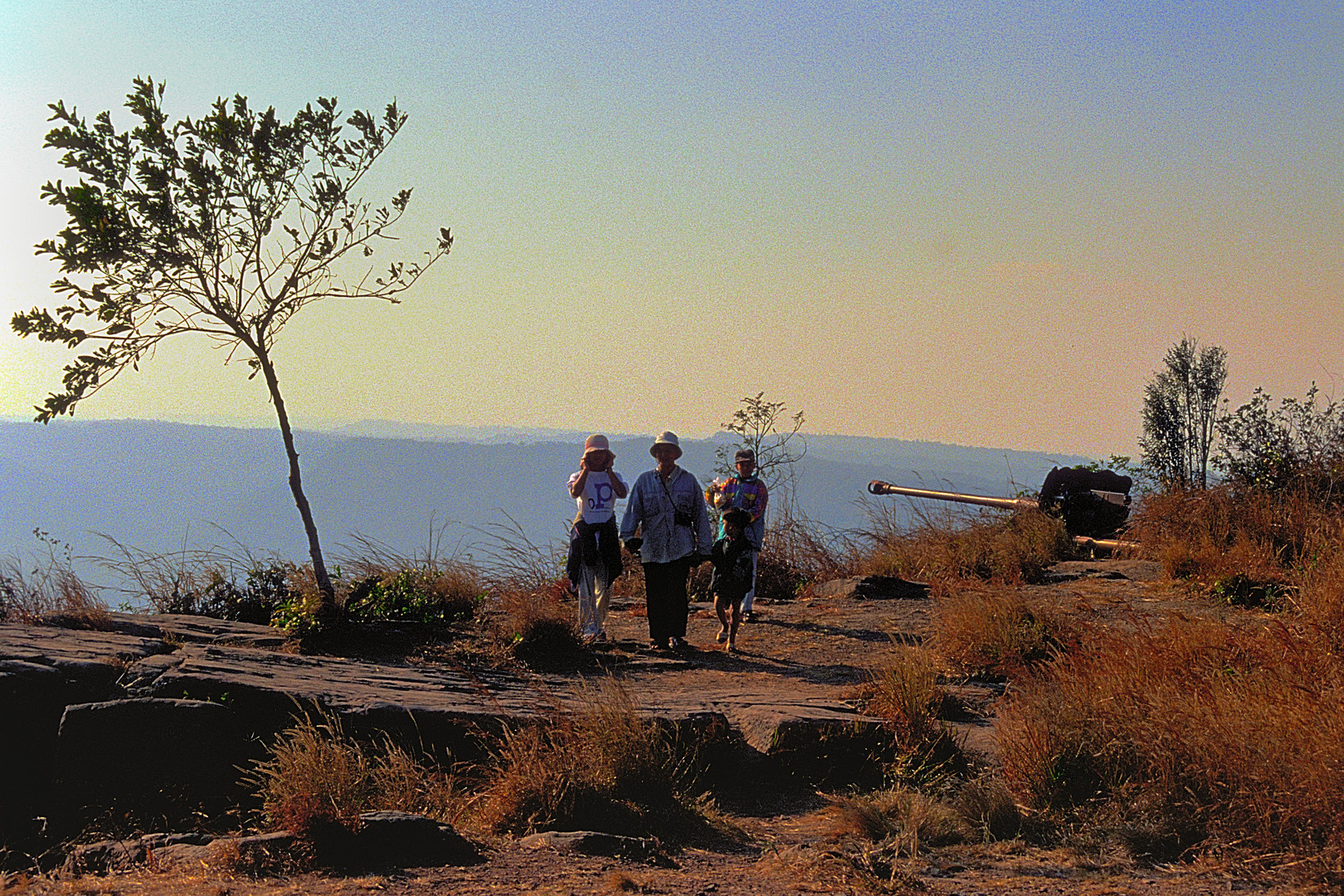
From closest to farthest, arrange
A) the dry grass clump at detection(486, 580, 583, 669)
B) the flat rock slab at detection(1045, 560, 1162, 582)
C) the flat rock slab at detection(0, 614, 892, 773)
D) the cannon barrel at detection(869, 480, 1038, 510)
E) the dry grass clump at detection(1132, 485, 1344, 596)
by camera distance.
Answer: the flat rock slab at detection(0, 614, 892, 773)
the dry grass clump at detection(486, 580, 583, 669)
the dry grass clump at detection(1132, 485, 1344, 596)
the flat rock slab at detection(1045, 560, 1162, 582)
the cannon barrel at detection(869, 480, 1038, 510)

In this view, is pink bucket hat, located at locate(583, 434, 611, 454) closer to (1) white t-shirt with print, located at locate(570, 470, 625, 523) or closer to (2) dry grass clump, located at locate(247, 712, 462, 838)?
(1) white t-shirt with print, located at locate(570, 470, 625, 523)

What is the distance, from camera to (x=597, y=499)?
33.7ft

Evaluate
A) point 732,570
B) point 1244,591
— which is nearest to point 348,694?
point 732,570

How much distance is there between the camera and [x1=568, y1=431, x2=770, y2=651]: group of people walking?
10.3 metres

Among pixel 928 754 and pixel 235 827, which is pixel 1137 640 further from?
pixel 235 827

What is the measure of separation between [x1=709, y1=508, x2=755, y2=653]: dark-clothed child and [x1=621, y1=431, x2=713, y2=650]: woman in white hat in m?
0.22

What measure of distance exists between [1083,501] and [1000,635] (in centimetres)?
868

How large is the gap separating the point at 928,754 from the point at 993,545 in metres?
9.15

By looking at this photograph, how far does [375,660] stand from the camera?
9.70 metres

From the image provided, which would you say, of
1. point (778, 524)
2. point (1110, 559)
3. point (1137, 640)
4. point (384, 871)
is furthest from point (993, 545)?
point (384, 871)

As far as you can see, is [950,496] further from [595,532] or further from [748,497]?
[595,532]

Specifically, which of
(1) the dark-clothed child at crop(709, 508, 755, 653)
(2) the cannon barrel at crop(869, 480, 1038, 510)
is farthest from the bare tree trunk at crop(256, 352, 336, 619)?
(2) the cannon barrel at crop(869, 480, 1038, 510)

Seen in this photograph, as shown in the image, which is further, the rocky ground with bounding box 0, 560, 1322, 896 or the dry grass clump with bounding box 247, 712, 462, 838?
the dry grass clump with bounding box 247, 712, 462, 838

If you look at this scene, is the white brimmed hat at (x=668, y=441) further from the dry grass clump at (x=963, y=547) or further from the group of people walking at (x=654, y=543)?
the dry grass clump at (x=963, y=547)
